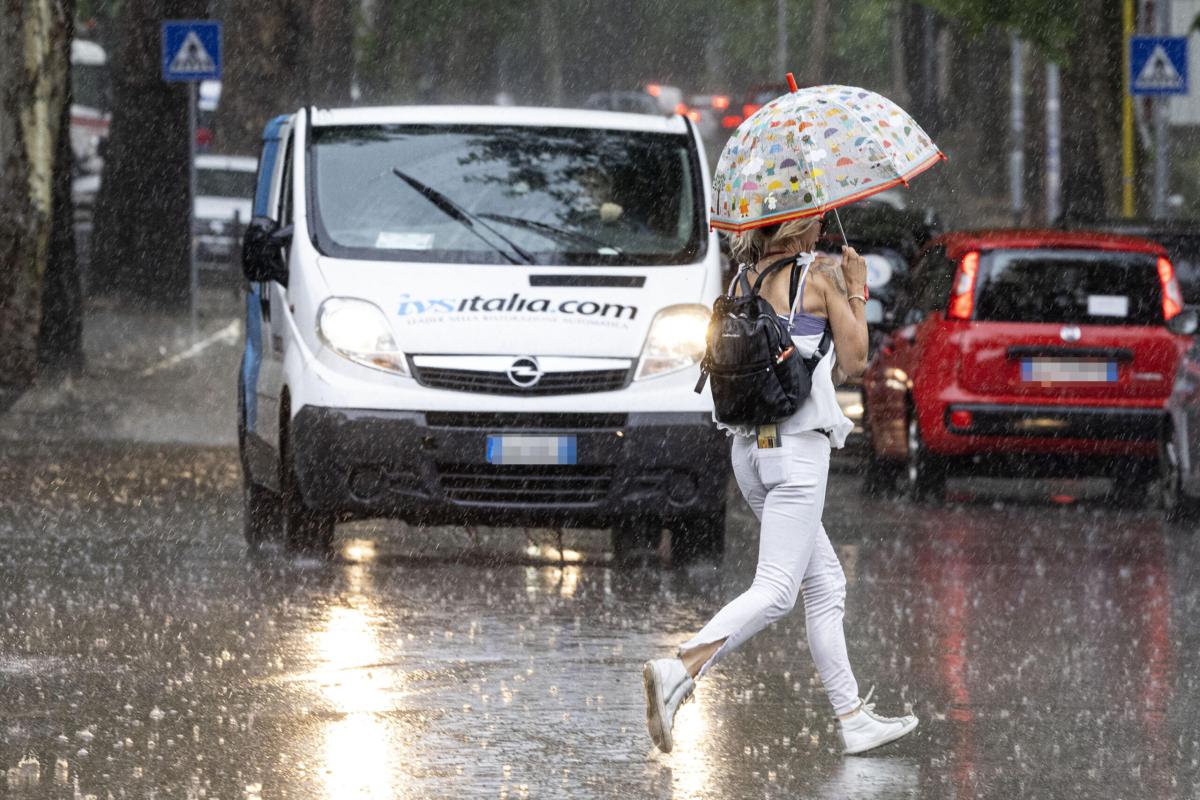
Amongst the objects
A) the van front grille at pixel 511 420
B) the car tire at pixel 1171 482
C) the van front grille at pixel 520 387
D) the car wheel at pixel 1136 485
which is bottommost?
the car wheel at pixel 1136 485

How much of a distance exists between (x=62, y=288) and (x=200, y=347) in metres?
4.40

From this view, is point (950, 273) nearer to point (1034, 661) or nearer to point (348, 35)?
point (1034, 661)

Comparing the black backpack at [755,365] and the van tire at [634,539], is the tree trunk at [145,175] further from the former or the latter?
the black backpack at [755,365]

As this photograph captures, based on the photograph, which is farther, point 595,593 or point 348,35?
point 348,35

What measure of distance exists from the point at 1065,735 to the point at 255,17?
25.8 metres

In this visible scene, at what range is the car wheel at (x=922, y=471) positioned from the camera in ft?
48.0

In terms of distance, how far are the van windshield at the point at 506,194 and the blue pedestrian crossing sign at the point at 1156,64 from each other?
12.1 m

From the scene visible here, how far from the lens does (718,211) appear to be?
286 inches

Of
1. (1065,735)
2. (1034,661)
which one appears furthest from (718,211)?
(1034,661)

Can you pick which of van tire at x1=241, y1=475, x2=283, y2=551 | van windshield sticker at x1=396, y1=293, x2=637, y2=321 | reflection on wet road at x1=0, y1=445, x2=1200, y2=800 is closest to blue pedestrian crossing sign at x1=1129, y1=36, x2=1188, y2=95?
reflection on wet road at x1=0, y1=445, x2=1200, y2=800

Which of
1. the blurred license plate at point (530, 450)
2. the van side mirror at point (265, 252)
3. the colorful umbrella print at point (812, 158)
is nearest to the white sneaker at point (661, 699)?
the colorful umbrella print at point (812, 158)

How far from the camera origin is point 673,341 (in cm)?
1105

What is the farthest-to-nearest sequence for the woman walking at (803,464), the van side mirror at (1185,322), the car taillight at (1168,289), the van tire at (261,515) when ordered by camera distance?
the car taillight at (1168,289), the van side mirror at (1185,322), the van tire at (261,515), the woman walking at (803,464)

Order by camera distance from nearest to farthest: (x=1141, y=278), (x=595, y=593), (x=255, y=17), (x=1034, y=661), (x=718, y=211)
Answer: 1. (x=718, y=211)
2. (x=1034, y=661)
3. (x=595, y=593)
4. (x=1141, y=278)
5. (x=255, y=17)
